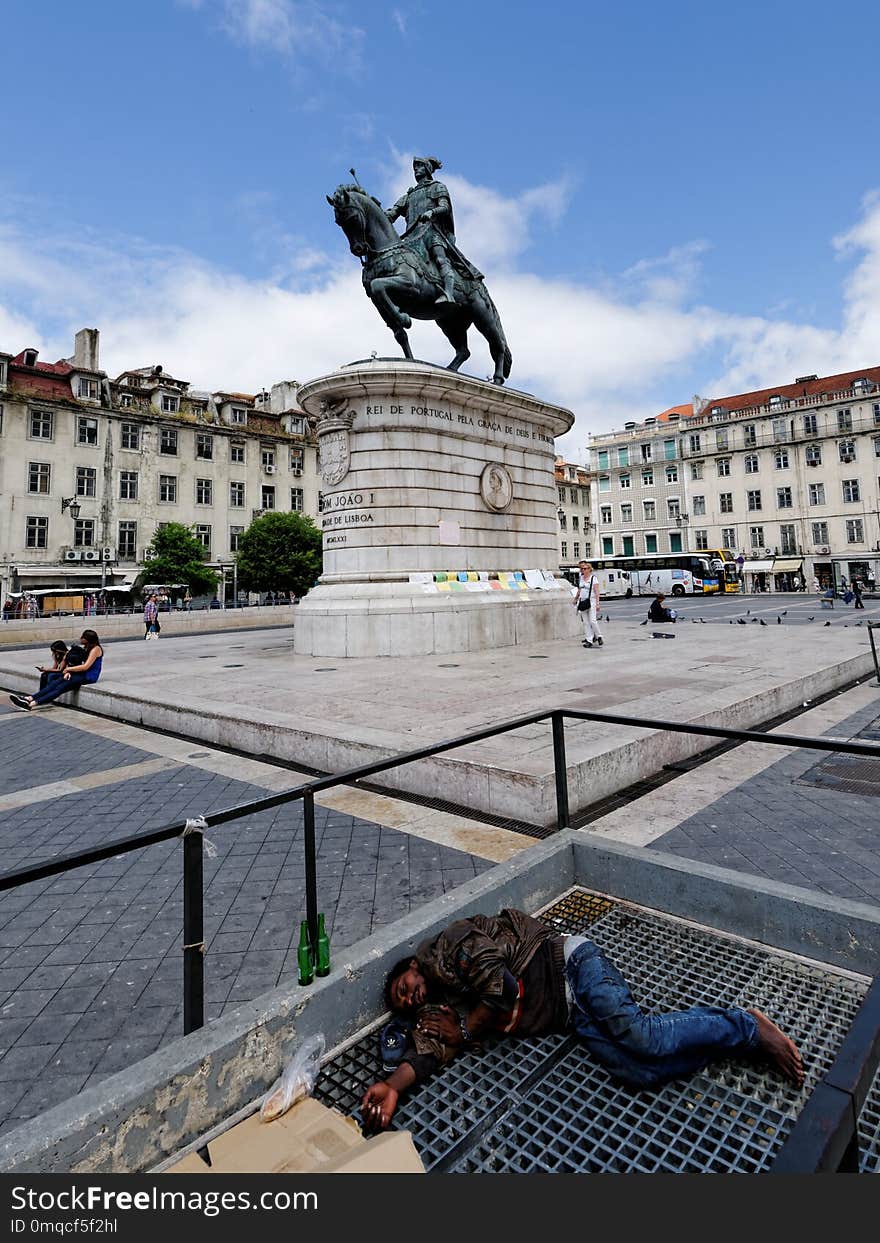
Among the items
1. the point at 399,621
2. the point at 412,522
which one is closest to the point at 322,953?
the point at 399,621

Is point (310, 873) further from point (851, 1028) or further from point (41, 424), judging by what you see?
point (41, 424)

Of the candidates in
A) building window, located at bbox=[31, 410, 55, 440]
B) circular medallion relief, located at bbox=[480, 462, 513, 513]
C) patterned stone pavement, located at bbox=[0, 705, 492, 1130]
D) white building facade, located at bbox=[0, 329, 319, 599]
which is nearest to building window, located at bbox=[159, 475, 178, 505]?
white building facade, located at bbox=[0, 329, 319, 599]

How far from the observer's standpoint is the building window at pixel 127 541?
50.4m

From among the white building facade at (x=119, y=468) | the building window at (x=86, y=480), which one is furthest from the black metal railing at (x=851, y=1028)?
the building window at (x=86, y=480)

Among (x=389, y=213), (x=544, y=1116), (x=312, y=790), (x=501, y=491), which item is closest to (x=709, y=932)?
(x=544, y=1116)

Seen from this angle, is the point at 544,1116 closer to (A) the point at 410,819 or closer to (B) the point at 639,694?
(A) the point at 410,819

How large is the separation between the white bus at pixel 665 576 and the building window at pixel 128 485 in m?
38.4

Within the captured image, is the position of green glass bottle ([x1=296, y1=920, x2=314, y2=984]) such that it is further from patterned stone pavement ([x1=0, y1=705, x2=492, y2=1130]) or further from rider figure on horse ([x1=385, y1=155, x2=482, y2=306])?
rider figure on horse ([x1=385, y1=155, x2=482, y2=306])

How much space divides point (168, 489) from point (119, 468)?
4009 millimetres

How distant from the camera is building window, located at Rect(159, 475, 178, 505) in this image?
52.7m

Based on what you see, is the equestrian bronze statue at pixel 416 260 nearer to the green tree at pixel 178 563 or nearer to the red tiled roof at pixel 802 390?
the green tree at pixel 178 563

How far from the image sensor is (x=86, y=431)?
49.0 metres

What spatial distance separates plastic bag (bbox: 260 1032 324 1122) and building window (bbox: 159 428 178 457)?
5754 centimetres

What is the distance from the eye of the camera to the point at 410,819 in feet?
16.8
